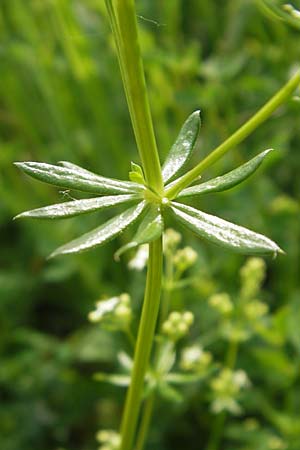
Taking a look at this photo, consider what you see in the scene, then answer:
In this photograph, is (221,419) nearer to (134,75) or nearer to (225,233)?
(225,233)

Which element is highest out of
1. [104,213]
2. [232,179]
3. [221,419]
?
[104,213]

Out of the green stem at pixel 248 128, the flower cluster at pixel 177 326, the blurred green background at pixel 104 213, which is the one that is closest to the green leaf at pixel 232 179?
the green stem at pixel 248 128

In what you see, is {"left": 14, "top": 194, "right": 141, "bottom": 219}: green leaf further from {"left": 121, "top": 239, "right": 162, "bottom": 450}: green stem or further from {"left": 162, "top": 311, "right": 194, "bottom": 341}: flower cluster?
{"left": 162, "top": 311, "right": 194, "bottom": 341}: flower cluster

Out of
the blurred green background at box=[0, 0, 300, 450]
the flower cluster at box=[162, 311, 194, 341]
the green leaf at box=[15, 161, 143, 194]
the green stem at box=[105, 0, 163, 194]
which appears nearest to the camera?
the green stem at box=[105, 0, 163, 194]

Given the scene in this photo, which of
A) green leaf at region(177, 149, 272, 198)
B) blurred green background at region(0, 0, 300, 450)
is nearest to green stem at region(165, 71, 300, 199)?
green leaf at region(177, 149, 272, 198)

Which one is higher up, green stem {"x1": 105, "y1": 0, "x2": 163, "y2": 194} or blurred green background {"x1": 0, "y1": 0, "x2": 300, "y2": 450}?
blurred green background {"x1": 0, "y1": 0, "x2": 300, "y2": 450}

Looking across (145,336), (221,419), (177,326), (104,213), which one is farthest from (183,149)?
(104,213)

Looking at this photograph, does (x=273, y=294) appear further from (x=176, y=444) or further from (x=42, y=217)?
(x=42, y=217)
